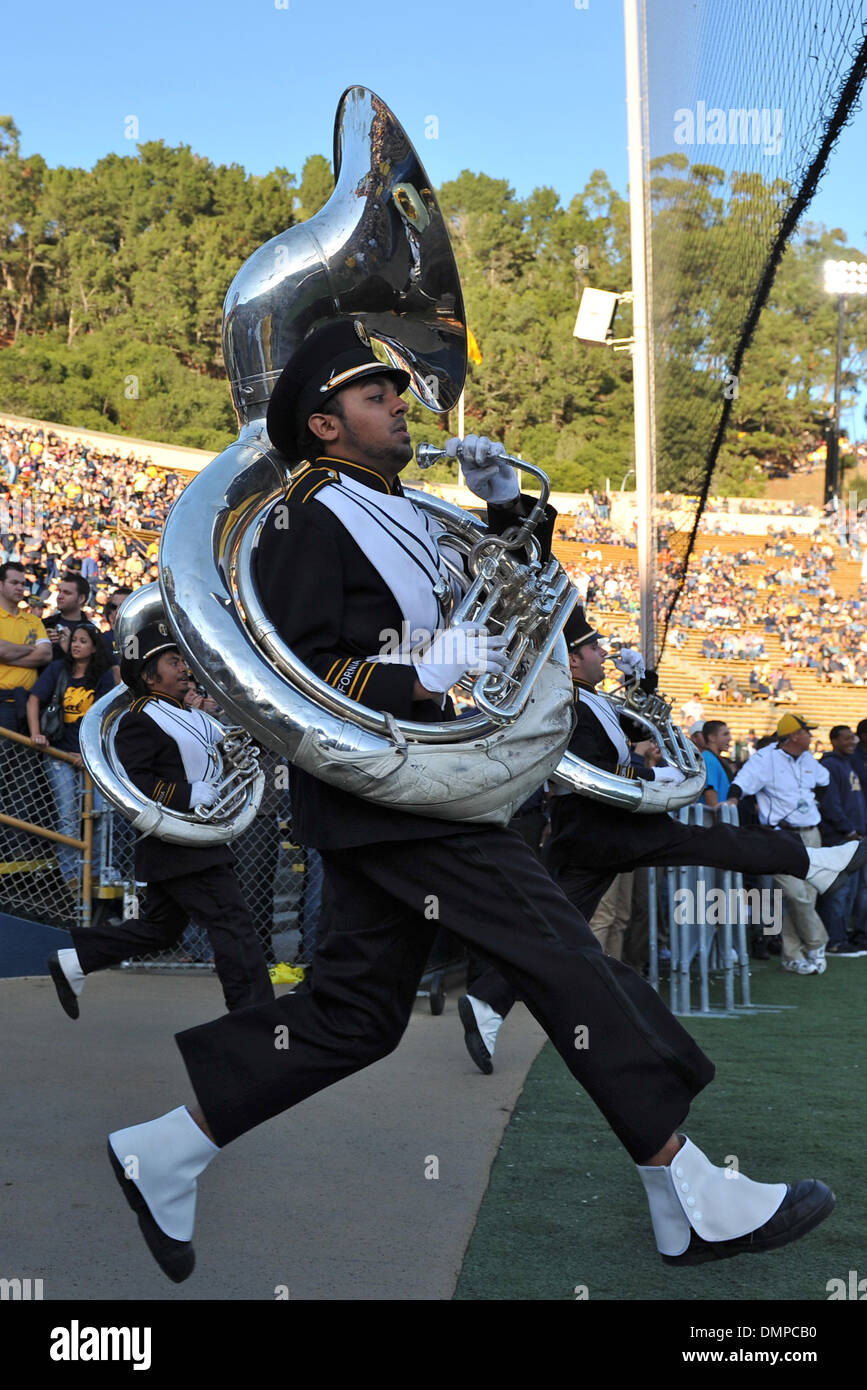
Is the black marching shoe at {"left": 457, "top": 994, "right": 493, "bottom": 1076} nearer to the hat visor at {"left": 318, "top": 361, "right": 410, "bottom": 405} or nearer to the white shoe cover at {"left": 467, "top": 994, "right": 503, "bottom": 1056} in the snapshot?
the white shoe cover at {"left": 467, "top": 994, "right": 503, "bottom": 1056}

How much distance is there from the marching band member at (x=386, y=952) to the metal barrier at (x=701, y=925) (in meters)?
4.47

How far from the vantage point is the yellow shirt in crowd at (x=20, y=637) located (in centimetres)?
867

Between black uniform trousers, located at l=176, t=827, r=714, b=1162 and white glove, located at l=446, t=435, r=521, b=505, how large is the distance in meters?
0.85

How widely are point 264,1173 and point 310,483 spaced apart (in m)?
1.99

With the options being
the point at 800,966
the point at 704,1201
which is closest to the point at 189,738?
the point at 704,1201

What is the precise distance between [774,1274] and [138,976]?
5462mm

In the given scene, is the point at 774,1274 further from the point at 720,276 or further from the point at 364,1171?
the point at 720,276

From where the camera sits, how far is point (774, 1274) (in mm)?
3287

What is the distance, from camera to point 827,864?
4.69 metres

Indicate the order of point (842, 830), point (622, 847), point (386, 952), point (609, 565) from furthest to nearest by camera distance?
point (609, 565), point (842, 830), point (622, 847), point (386, 952)

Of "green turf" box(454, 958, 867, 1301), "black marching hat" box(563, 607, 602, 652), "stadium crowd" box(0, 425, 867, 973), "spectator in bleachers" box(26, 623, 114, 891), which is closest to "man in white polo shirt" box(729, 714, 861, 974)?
"green turf" box(454, 958, 867, 1301)

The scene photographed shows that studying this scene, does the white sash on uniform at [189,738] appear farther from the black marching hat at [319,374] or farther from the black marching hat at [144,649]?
the black marching hat at [319,374]

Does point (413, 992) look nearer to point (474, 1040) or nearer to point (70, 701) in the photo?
point (474, 1040)
